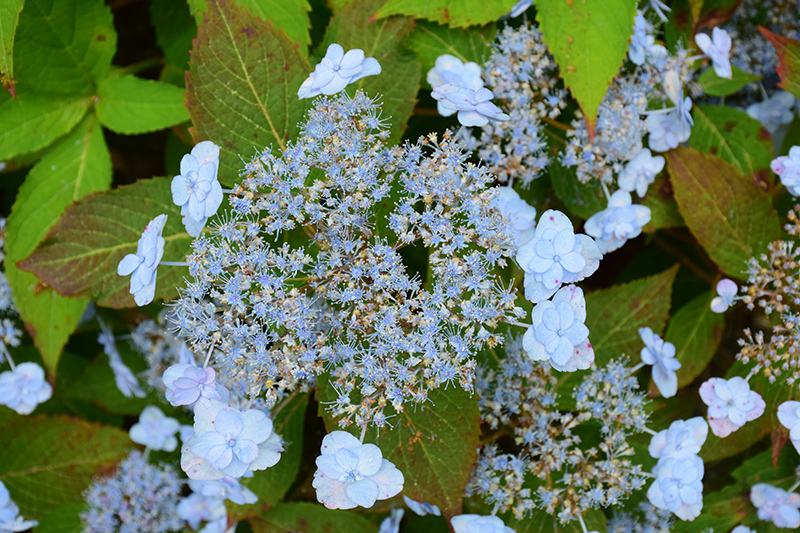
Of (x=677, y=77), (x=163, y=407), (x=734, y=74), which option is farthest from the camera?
(x=163, y=407)

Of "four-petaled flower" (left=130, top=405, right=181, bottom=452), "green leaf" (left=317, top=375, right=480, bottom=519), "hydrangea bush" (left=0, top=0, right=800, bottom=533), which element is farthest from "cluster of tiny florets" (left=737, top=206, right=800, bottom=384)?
"four-petaled flower" (left=130, top=405, right=181, bottom=452)

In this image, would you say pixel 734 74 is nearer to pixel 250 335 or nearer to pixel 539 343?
pixel 539 343

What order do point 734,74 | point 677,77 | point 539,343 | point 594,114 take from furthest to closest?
point 734,74, point 677,77, point 594,114, point 539,343

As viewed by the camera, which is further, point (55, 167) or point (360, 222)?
point (55, 167)

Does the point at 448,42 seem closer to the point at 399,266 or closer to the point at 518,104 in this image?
the point at 518,104

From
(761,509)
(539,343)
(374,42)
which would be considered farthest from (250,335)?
(761,509)

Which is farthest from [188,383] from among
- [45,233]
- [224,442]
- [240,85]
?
[45,233]
